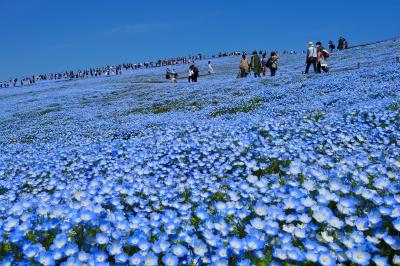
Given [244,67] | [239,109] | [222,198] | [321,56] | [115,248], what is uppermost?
[321,56]

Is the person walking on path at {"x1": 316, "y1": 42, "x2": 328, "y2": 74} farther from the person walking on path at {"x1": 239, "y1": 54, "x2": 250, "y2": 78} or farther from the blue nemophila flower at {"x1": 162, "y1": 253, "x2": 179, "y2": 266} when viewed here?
the blue nemophila flower at {"x1": 162, "y1": 253, "x2": 179, "y2": 266}

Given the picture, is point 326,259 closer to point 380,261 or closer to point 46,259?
point 380,261

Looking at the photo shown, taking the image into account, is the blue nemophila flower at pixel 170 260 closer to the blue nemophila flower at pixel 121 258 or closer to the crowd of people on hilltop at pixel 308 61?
the blue nemophila flower at pixel 121 258

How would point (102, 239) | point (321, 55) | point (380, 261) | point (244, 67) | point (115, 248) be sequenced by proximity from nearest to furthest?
point (380, 261)
point (115, 248)
point (102, 239)
point (321, 55)
point (244, 67)

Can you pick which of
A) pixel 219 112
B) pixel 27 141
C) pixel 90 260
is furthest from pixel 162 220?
pixel 27 141

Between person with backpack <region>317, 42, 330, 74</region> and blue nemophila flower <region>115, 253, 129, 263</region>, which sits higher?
person with backpack <region>317, 42, 330, 74</region>

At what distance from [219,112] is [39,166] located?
808cm

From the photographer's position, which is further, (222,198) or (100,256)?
(222,198)

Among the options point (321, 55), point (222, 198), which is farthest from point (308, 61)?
point (222, 198)

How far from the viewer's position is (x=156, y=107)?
64.2ft

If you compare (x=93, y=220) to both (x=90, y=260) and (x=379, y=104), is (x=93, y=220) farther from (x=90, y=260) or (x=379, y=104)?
(x=379, y=104)

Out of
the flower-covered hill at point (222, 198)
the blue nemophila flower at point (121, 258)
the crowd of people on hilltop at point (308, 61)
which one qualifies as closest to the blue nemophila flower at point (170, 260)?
the flower-covered hill at point (222, 198)

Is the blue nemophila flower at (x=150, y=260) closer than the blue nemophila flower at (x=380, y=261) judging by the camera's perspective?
No

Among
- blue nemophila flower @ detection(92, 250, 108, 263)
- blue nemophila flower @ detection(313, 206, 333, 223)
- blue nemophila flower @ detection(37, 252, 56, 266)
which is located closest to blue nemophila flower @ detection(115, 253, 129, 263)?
blue nemophila flower @ detection(92, 250, 108, 263)
